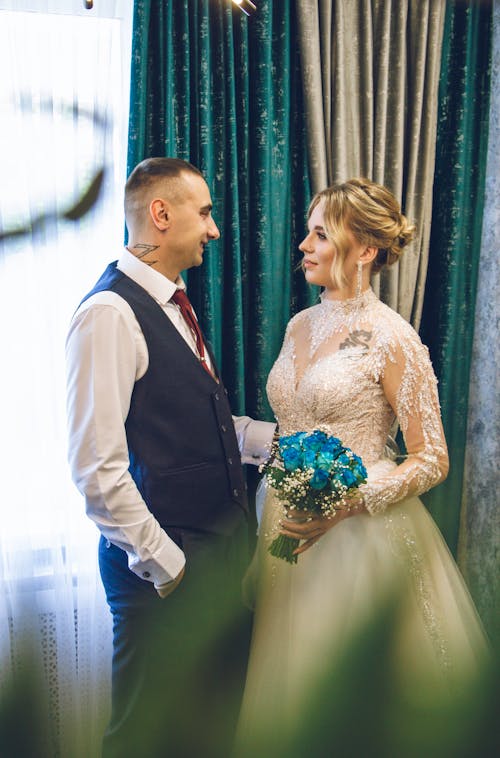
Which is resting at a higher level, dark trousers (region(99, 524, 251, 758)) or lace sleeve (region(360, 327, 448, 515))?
dark trousers (region(99, 524, 251, 758))

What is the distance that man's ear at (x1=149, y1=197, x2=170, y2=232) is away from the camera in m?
1.72

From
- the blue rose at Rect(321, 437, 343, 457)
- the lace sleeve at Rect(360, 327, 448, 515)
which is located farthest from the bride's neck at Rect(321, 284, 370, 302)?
the blue rose at Rect(321, 437, 343, 457)

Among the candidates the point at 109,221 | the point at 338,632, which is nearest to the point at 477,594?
the point at 109,221

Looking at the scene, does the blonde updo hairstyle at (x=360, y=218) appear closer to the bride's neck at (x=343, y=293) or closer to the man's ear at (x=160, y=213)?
the bride's neck at (x=343, y=293)

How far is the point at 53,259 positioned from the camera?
197cm

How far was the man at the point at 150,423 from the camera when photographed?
1567 mm

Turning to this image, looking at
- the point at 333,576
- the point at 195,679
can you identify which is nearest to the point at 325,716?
the point at 195,679

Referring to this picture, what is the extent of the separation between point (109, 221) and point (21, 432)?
677mm

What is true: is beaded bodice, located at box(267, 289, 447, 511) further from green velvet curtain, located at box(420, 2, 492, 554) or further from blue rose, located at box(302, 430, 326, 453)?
green velvet curtain, located at box(420, 2, 492, 554)

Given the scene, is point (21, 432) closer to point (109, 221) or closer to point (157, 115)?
point (109, 221)

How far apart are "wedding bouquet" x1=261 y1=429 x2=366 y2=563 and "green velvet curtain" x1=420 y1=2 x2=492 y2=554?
1.05m

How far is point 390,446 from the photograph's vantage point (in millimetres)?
2041

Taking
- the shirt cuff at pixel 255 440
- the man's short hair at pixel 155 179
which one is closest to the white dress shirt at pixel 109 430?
the man's short hair at pixel 155 179

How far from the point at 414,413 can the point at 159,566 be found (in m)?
0.77
